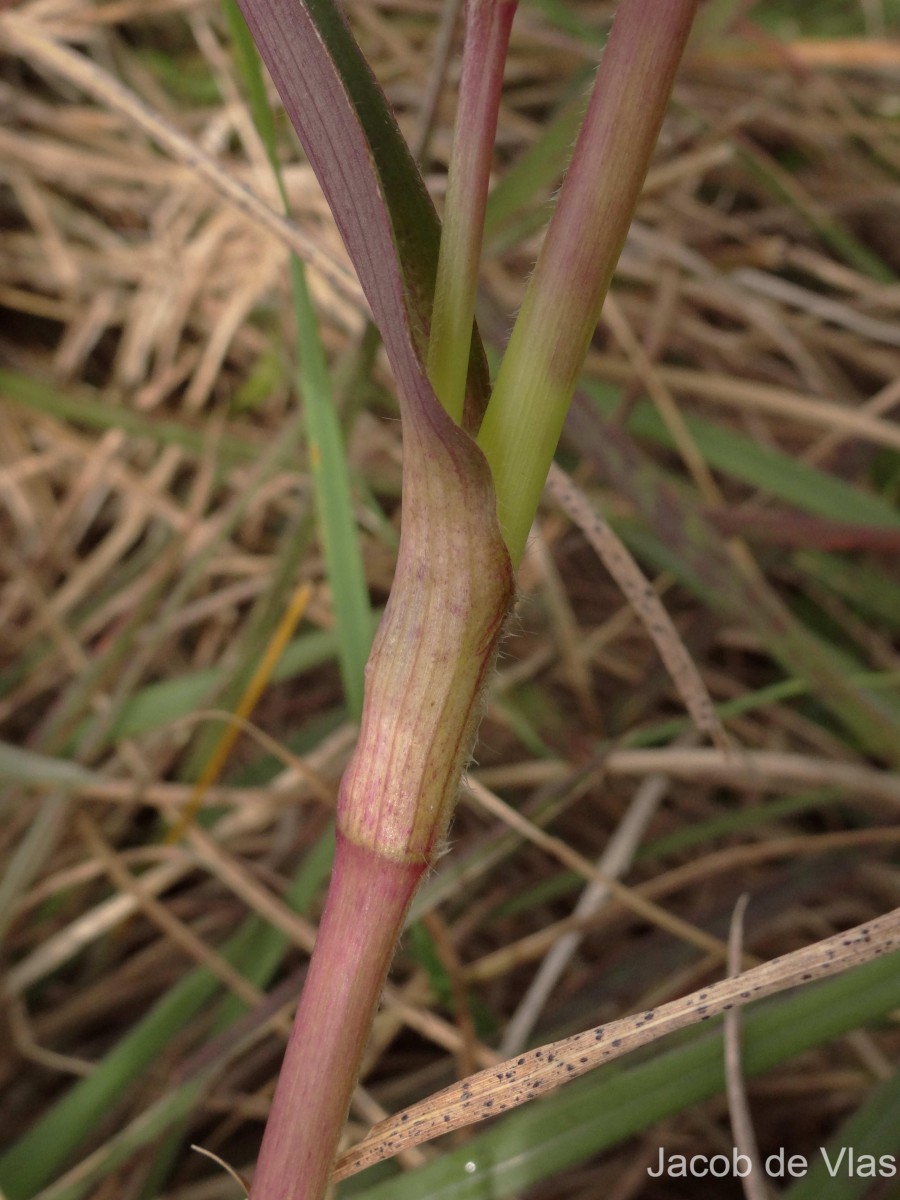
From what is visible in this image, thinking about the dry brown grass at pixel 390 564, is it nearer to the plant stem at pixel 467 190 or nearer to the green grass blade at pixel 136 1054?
the green grass blade at pixel 136 1054

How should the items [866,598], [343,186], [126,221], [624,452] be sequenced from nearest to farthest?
[343,186]
[624,452]
[866,598]
[126,221]

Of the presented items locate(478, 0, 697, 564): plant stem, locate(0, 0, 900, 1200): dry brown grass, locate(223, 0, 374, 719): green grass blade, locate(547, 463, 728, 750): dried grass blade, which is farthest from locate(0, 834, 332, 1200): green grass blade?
locate(478, 0, 697, 564): plant stem

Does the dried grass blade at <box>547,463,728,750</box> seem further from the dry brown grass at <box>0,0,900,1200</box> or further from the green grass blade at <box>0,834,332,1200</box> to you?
the green grass blade at <box>0,834,332,1200</box>

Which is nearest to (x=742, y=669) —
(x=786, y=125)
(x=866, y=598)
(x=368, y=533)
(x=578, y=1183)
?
(x=866, y=598)

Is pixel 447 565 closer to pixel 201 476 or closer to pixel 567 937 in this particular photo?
pixel 567 937

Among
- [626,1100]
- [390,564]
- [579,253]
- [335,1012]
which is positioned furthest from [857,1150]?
[390,564]

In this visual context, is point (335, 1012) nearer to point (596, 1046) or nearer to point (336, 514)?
point (596, 1046)

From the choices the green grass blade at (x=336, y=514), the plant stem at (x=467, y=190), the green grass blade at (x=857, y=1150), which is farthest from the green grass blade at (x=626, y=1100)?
the plant stem at (x=467, y=190)
